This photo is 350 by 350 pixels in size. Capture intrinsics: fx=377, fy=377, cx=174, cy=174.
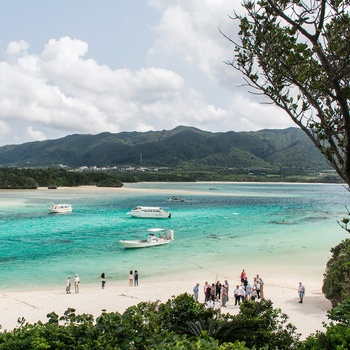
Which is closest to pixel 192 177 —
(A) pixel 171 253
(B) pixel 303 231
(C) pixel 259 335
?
(B) pixel 303 231

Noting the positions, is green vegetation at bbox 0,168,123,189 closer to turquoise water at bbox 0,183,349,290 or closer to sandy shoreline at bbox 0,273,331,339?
turquoise water at bbox 0,183,349,290

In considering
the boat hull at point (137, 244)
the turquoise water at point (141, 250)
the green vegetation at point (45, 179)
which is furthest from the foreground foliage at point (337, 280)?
the green vegetation at point (45, 179)

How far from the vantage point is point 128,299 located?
2109 centimetres

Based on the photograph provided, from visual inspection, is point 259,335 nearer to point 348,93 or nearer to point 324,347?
point 324,347

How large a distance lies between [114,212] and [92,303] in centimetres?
4732

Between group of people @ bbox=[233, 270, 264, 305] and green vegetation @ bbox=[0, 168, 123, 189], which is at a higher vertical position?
green vegetation @ bbox=[0, 168, 123, 189]

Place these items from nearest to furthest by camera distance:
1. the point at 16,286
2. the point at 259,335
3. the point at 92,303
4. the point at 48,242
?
the point at 259,335 → the point at 92,303 → the point at 16,286 → the point at 48,242

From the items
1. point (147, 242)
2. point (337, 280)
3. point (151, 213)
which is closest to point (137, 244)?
point (147, 242)

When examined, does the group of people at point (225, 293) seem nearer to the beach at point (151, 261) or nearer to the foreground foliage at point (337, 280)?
the beach at point (151, 261)

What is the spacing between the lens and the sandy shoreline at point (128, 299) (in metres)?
18.0

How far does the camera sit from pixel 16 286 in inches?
971

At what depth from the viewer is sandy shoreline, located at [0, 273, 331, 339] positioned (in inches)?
707

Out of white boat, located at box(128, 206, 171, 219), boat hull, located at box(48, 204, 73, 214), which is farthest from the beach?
boat hull, located at box(48, 204, 73, 214)

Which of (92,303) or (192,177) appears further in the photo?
(192,177)
